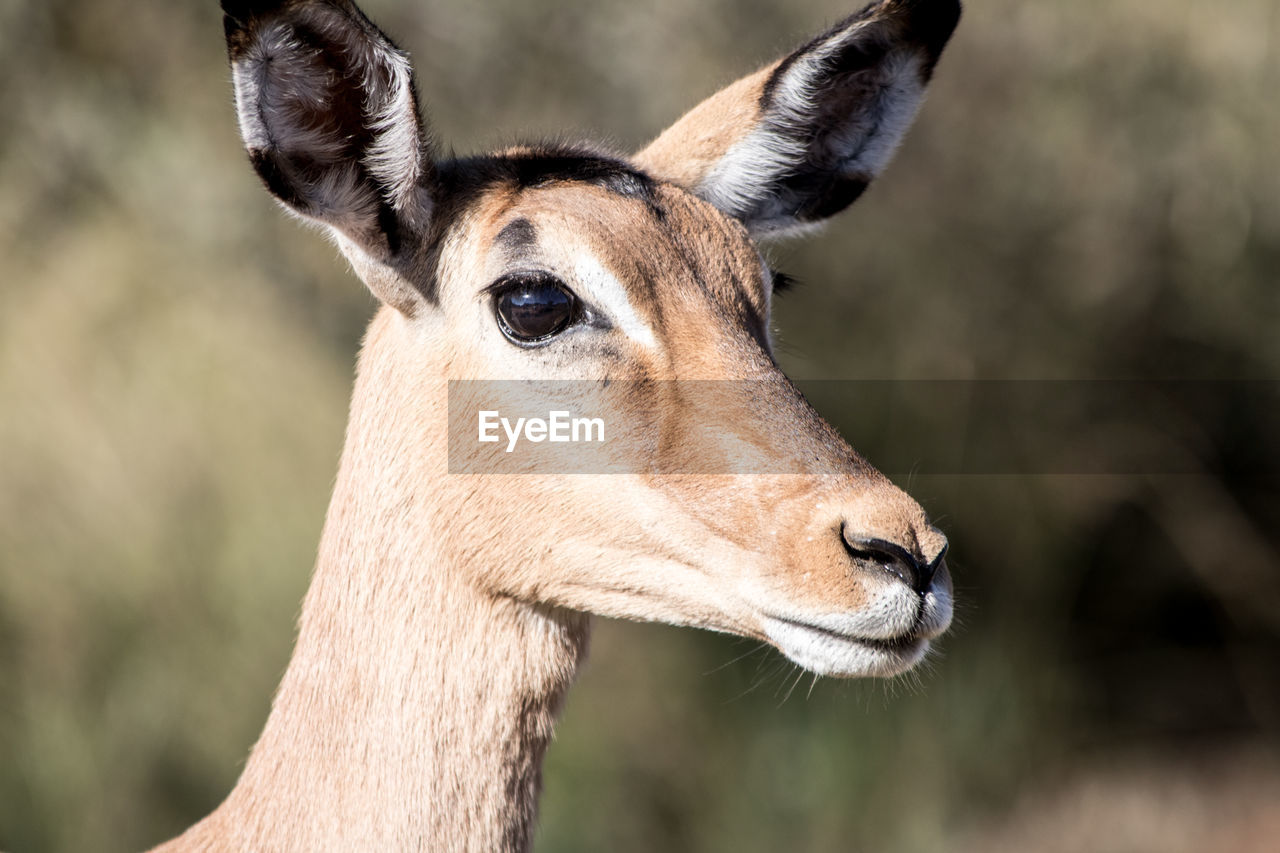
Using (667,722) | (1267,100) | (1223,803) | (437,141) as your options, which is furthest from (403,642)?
(1223,803)

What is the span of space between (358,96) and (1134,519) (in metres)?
9.45

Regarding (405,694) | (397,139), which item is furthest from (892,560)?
(397,139)

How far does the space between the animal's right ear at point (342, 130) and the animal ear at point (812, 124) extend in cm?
110

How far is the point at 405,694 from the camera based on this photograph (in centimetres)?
339

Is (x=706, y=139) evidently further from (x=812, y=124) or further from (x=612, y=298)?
(x=612, y=298)

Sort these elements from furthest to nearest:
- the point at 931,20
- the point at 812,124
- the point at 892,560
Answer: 1. the point at 812,124
2. the point at 931,20
3. the point at 892,560

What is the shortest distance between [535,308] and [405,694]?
1.15 m

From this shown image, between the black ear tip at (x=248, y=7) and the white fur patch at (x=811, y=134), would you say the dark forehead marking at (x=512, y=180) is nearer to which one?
the white fur patch at (x=811, y=134)

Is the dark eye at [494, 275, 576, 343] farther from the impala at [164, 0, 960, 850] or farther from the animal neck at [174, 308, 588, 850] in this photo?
the animal neck at [174, 308, 588, 850]

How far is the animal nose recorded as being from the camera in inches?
115

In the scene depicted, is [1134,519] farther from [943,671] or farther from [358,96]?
[358,96]

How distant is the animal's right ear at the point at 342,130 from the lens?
330cm

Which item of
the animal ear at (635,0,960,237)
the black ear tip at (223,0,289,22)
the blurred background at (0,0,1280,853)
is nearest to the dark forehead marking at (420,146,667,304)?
the animal ear at (635,0,960,237)

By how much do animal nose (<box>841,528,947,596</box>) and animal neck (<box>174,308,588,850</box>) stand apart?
97 centimetres
